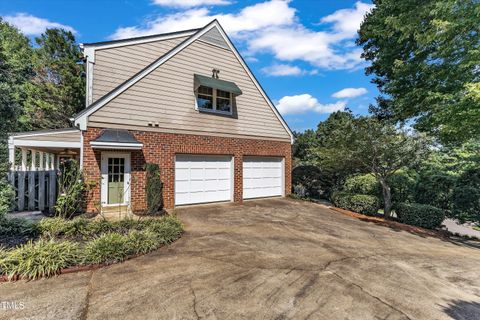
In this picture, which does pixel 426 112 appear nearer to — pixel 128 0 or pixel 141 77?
pixel 141 77

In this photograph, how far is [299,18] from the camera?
12.1 metres

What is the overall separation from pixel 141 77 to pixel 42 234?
6138 mm

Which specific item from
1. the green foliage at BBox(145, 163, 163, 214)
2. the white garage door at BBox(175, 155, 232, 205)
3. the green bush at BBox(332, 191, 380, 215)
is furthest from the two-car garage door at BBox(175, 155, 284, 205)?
the green bush at BBox(332, 191, 380, 215)

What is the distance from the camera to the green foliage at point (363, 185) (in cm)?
1199

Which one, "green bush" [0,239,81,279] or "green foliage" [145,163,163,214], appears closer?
Answer: "green bush" [0,239,81,279]

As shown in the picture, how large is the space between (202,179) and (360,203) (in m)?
7.20

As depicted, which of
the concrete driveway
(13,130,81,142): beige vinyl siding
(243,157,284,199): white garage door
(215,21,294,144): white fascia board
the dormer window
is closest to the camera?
the concrete driveway

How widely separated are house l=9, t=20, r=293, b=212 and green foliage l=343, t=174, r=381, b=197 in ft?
11.5

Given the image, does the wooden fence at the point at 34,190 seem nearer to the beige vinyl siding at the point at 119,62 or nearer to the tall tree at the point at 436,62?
the beige vinyl siding at the point at 119,62

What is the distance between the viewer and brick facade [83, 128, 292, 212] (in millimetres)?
8109

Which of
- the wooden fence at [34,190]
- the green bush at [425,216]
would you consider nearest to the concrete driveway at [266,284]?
the green bush at [425,216]

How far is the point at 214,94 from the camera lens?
1094 centimetres

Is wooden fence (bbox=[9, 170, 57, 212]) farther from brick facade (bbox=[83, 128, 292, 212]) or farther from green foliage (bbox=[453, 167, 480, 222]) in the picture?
green foliage (bbox=[453, 167, 480, 222])

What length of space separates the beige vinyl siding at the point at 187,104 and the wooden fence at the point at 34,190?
2.41 metres
